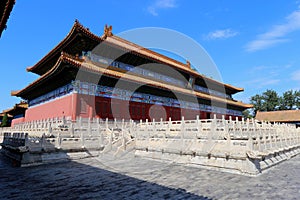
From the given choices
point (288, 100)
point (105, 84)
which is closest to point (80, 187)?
point (105, 84)

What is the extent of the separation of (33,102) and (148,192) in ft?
77.4

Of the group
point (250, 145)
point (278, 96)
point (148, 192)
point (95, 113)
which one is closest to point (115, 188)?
point (148, 192)

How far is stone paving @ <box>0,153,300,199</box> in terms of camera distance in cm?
504

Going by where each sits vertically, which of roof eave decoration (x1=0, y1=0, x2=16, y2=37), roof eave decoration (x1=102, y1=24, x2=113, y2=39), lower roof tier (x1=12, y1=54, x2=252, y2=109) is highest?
roof eave decoration (x1=102, y1=24, x2=113, y2=39)

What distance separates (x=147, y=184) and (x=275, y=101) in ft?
209

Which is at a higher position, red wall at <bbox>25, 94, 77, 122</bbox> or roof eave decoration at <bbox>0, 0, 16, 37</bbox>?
roof eave decoration at <bbox>0, 0, 16, 37</bbox>

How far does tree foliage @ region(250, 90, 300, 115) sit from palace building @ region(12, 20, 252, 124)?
40.9 metres

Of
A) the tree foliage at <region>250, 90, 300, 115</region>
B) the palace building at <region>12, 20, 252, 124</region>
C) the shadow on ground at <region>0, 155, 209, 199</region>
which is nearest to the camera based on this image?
the shadow on ground at <region>0, 155, 209, 199</region>

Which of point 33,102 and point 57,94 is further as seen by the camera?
point 33,102

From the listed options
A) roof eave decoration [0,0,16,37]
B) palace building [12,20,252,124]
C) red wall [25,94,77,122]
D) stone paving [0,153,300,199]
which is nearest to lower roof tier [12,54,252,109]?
palace building [12,20,252,124]

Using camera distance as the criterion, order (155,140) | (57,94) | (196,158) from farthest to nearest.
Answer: (57,94), (155,140), (196,158)

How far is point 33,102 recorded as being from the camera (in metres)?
24.3

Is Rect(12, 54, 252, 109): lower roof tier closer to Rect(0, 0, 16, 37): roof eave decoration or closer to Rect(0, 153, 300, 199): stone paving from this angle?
Rect(0, 153, 300, 199): stone paving

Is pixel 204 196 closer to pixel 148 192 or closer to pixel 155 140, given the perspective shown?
pixel 148 192
